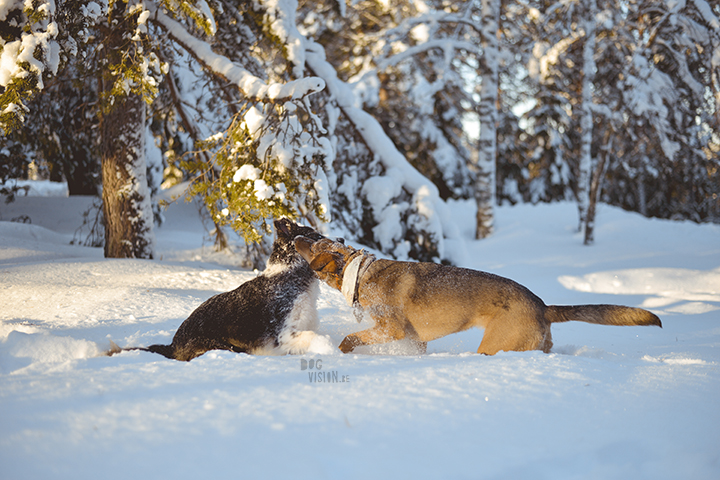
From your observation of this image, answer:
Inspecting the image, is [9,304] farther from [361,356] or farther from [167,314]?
[361,356]

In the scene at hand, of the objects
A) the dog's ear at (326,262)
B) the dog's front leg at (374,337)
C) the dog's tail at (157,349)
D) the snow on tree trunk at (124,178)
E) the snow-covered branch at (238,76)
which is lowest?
the dog's tail at (157,349)

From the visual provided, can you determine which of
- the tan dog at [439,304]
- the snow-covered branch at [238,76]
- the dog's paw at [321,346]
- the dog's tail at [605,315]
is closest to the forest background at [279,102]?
the snow-covered branch at [238,76]

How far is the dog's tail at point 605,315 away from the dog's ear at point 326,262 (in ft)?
5.24

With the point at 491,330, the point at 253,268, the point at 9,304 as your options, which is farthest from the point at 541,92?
the point at 9,304

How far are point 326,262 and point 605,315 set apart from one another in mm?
2049

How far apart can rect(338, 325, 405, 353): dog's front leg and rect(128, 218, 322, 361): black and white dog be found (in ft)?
0.95

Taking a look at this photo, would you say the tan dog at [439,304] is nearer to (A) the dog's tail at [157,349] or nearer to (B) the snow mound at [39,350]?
(A) the dog's tail at [157,349]

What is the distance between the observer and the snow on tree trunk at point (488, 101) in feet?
35.6

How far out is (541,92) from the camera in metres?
17.2

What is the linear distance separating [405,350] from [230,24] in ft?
19.1

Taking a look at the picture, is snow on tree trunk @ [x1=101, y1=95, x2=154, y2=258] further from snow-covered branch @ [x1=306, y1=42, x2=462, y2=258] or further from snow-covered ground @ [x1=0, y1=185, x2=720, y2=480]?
snow-covered branch @ [x1=306, y1=42, x2=462, y2=258]

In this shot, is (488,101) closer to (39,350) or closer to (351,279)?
(351,279)

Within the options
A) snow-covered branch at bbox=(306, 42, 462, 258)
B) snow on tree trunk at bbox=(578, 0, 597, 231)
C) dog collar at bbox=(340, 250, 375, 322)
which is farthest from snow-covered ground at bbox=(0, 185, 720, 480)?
snow on tree trunk at bbox=(578, 0, 597, 231)

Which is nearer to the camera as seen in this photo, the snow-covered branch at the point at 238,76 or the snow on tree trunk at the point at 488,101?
the snow-covered branch at the point at 238,76
